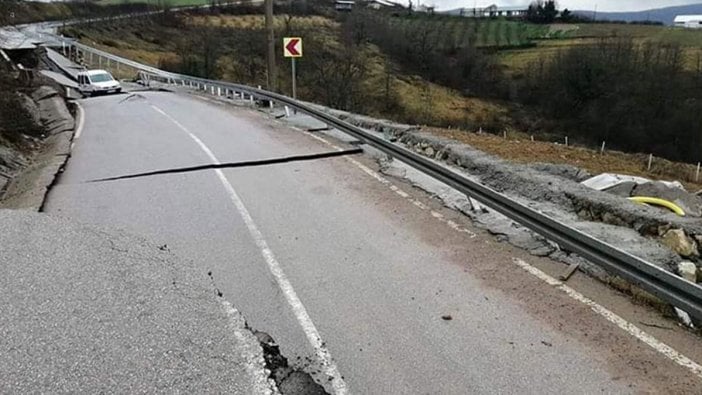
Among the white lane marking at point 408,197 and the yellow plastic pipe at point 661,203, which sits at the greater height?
the yellow plastic pipe at point 661,203

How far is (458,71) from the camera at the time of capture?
102 meters

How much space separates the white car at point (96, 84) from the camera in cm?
3100

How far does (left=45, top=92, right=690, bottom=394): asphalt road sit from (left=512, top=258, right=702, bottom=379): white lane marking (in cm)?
10

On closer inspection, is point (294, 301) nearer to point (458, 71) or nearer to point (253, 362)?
point (253, 362)

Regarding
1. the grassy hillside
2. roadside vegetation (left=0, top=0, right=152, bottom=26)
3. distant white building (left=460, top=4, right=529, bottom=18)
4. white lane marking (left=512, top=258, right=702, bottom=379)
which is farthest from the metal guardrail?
distant white building (left=460, top=4, right=529, bottom=18)

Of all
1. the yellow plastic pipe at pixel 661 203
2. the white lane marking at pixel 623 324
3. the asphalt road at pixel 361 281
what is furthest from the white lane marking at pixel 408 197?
the yellow plastic pipe at pixel 661 203

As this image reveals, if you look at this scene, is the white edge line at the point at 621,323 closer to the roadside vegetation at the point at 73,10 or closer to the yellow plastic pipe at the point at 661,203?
the yellow plastic pipe at the point at 661,203

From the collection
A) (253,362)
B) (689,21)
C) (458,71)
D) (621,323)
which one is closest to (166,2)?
(458,71)

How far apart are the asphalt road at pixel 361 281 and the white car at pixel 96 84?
2259cm

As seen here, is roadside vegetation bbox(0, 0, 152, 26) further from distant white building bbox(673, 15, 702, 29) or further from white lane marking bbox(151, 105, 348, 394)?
distant white building bbox(673, 15, 702, 29)

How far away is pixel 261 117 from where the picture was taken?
17766mm

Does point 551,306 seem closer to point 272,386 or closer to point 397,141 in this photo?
point 272,386

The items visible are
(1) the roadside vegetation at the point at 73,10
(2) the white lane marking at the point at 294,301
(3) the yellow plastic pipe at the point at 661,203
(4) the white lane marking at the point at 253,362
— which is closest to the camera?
(4) the white lane marking at the point at 253,362

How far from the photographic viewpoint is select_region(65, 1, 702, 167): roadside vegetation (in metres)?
63.0
